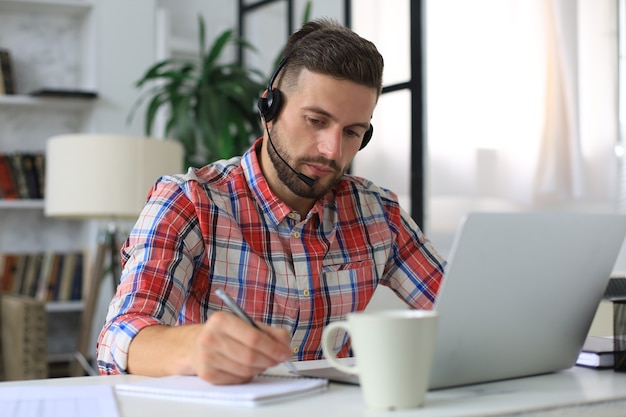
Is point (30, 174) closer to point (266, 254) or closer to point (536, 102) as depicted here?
point (536, 102)

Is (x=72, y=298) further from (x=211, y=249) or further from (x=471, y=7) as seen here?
(x=211, y=249)

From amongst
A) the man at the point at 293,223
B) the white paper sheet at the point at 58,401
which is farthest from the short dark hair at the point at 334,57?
the white paper sheet at the point at 58,401

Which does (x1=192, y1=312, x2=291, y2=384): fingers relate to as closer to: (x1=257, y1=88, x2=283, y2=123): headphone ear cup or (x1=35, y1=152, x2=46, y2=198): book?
(x1=257, y1=88, x2=283, y2=123): headphone ear cup

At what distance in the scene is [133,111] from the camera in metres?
3.70

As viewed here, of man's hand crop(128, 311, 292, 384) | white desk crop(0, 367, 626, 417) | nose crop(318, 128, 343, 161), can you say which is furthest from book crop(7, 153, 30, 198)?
man's hand crop(128, 311, 292, 384)

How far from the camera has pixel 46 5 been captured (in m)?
3.89

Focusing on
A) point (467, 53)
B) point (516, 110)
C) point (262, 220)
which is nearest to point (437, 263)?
point (262, 220)

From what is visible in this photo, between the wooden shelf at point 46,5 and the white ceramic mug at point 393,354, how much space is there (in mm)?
3519

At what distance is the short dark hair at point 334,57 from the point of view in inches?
53.8

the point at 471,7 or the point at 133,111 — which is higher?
the point at 471,7

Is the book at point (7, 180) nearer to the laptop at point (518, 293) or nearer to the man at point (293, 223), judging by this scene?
the man at point (293, 223)

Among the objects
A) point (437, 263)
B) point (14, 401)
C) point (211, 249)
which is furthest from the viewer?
point (437, 263)

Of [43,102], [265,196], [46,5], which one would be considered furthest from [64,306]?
[265,196]

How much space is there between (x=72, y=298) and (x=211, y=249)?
107 inches
